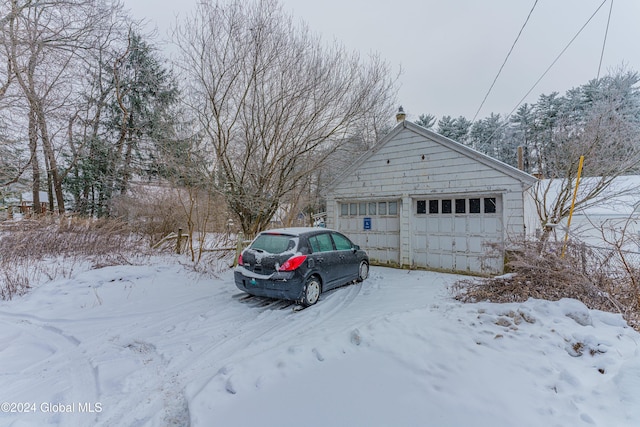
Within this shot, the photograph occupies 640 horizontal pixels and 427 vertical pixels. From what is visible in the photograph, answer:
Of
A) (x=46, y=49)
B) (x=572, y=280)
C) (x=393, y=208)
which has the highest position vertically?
(x=46, y=49)

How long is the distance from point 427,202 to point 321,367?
678 centimetres

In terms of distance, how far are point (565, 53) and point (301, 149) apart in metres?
7.86

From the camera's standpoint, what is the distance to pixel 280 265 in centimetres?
518

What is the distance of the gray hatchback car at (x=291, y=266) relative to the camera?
5156mm

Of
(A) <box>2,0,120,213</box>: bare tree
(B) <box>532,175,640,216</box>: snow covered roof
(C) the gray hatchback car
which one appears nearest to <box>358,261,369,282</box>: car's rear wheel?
(C) the gray hatchback car

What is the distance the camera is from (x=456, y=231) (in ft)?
26.0

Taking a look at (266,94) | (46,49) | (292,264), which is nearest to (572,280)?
(292,264)

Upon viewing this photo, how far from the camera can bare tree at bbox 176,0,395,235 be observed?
26.2ft

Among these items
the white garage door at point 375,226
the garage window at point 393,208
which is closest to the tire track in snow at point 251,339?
the white garage door at point 375,226

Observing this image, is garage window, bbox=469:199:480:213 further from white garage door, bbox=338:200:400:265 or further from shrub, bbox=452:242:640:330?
shrub, bbox=452:242:640:330

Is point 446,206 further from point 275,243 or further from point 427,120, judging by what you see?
point 427,120

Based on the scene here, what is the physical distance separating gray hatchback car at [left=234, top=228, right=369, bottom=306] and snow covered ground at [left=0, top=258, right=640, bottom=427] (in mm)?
493

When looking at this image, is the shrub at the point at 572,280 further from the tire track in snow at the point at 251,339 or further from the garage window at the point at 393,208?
the garage window at the point at 393,208

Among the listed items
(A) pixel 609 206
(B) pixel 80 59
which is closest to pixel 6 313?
(B) pixel 80 59
